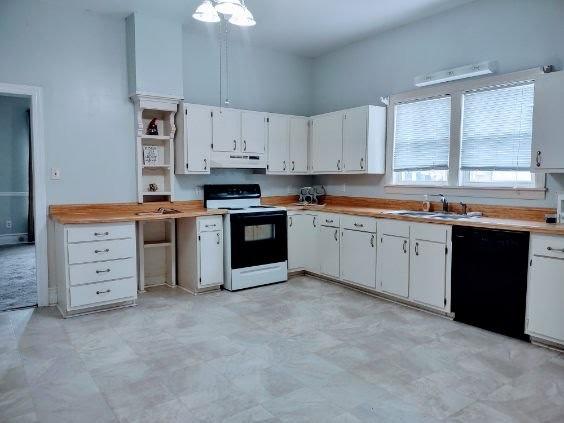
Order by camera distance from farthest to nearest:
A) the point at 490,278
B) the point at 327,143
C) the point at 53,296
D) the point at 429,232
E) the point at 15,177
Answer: the point at 15,177
the point at 327,143
the point at 53,296
the point at 429,232
the point at 490,278

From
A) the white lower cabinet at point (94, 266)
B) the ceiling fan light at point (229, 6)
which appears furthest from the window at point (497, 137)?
the white lower cabinet at point (94, 266)

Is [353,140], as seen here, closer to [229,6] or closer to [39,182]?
[229,6]

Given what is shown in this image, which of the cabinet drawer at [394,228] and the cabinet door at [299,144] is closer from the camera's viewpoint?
the cabinet drawer at [394,228]

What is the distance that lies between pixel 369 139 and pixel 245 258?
1926 mm

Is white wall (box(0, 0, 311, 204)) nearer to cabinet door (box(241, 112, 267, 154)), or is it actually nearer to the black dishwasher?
cabinet door (box(241, 112, 267, 154))

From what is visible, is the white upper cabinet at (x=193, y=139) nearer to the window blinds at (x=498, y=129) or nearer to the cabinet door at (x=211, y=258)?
the cabinet door at (x=211, y=258)

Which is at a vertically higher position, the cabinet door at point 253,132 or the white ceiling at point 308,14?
the white ceiling at point 308,14

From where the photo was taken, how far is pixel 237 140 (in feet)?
16.2

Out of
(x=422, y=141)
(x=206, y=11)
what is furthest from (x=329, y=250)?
(x=206, y=11)

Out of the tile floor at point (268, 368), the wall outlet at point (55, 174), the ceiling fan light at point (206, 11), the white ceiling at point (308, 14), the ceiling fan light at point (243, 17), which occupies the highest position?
the white ceiling at point (308, 14)

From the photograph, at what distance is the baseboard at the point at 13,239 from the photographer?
741cm

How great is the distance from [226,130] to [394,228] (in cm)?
217

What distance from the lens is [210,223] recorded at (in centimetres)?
450

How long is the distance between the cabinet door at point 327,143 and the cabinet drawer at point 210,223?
155cm
